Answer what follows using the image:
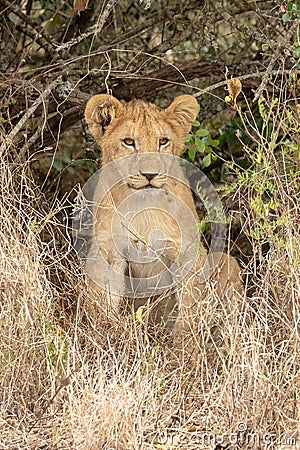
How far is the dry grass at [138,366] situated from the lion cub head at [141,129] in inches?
17.3

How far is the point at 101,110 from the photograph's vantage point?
4102 millimetres

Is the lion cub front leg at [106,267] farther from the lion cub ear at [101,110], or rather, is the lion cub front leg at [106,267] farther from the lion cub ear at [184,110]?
the lion cub ear at [184,110]

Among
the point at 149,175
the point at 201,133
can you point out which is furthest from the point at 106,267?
the point at 201,133

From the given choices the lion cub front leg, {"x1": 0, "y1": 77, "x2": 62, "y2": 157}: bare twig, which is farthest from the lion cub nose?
{"x1": 0, "y1": 77, "x2": 62, "y2": 157}: bare twig

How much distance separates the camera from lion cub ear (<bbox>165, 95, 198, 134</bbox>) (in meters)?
4.17

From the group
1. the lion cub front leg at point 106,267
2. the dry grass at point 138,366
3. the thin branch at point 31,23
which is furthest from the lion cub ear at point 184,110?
the thin branch at point 31,23

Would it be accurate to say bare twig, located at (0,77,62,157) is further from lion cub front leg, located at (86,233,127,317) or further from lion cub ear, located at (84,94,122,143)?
lion cub front leg, located at (86,233,127,317)

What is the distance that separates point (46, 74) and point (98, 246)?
1.03m

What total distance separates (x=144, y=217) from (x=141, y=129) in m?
0.42

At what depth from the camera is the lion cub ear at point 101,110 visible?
4.06 meters

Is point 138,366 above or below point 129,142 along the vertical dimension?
below

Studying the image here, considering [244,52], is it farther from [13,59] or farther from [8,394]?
[8,394]

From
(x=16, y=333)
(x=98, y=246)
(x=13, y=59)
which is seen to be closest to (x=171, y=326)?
(x=98, y=246)

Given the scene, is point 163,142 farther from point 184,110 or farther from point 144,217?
point 144,217
